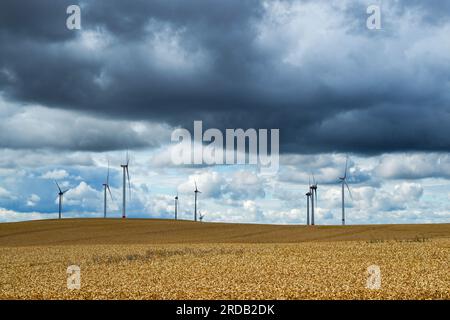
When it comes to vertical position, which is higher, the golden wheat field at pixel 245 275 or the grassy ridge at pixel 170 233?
the grassy ridge at pixel 170 233

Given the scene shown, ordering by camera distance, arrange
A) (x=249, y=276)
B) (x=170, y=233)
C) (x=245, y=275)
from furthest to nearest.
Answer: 1. (x=170, y=233)
2. (x=245, y=275)
3. (x=249, y=276)

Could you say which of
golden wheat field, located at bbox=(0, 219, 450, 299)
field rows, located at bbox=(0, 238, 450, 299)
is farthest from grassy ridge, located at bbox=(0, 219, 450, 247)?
field rows, located at bbox=(0, 238, 450, 299)

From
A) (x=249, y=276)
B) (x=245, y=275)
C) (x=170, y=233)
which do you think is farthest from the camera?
(x=170, y=233)

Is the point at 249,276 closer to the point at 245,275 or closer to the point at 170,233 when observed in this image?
the point at 245,275

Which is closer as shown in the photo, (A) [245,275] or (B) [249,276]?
(B) [249,276]

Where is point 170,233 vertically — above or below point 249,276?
above

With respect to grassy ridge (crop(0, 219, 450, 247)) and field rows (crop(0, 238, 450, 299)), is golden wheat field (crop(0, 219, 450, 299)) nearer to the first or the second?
field rows (crop(0, 238, 450, 299))

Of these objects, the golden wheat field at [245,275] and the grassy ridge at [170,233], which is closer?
the golden wheat field at [245,275]

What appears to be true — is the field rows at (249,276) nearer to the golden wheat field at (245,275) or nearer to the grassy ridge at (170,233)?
the golden wheat field at (245,275)

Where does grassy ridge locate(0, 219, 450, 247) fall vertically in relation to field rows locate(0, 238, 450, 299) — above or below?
above

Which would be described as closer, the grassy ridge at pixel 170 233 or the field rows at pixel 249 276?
the field rows at pixel 249 276

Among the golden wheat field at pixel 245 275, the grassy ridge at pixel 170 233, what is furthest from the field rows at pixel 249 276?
the grassy ridge at pixel 170 233

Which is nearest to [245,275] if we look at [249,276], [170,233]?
[249,276]
